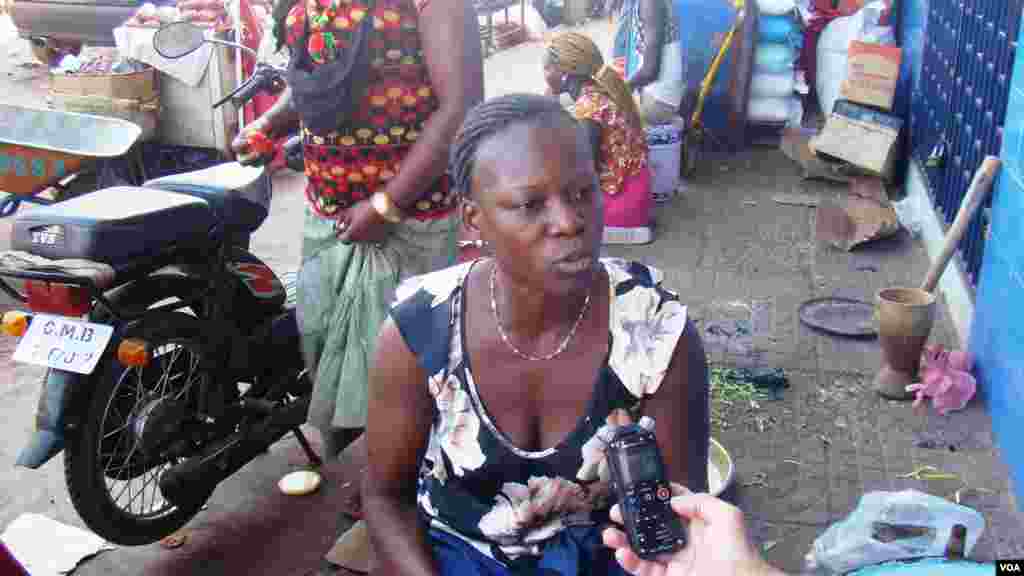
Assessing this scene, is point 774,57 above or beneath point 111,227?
beneath

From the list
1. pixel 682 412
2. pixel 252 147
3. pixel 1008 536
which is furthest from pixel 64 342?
pixel 1008 536

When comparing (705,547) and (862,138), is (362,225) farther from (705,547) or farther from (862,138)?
(862,138)

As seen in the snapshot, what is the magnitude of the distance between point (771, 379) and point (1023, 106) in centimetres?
146

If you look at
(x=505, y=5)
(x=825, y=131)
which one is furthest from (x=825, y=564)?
(x=505, y=5)

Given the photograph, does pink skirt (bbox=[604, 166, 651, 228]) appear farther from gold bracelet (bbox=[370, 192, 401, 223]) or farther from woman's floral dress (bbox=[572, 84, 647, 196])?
gold bracelet (bbox=[370, 192, 401, 223])

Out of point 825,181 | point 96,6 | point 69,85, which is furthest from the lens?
point 96,6

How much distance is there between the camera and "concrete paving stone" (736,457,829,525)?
3.57 metres

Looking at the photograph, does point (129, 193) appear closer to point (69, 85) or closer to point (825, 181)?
point (69, 85)

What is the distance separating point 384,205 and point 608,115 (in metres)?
3.10

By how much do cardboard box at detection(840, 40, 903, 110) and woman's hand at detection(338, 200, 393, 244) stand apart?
201 inches

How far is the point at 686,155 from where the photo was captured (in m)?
7.91

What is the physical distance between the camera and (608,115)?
19.3 feet

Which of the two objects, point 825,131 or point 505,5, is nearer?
point 825,131

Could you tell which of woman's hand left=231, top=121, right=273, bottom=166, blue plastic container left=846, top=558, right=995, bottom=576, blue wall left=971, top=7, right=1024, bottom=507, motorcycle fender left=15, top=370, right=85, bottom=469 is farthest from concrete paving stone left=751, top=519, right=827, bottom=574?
blue plastic container left=846, top=558, right=995, bottom=576
